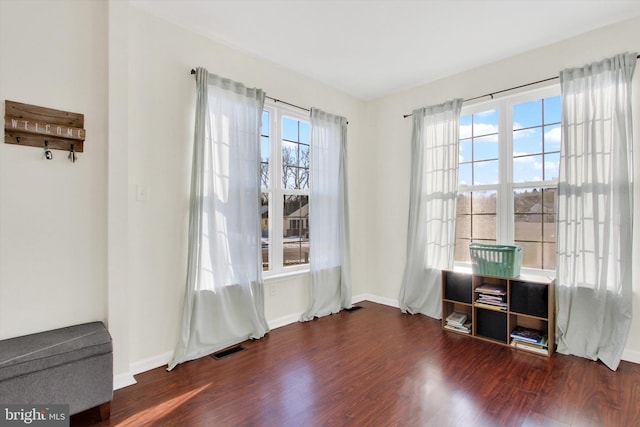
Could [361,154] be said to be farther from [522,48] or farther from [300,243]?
[522,48]

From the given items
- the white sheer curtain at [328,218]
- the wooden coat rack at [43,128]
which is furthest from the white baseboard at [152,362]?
the wooden coat rack at [43,128]

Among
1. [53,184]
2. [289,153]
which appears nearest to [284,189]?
[289,153]

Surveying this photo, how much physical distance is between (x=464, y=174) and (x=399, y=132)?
1.02 metres

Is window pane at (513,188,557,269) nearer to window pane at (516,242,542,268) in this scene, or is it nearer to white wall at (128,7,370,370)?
window pane at (516,242,542,268)

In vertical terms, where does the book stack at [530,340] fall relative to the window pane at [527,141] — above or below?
below

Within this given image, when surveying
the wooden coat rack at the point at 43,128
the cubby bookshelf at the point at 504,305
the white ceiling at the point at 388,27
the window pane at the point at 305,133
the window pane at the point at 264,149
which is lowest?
the cubby bookshelf at the point at 504,305

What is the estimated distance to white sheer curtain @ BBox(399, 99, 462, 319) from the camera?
3.59 metres

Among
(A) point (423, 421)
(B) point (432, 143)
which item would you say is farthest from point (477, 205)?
(A) point (423, 421)

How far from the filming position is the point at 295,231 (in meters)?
3.72

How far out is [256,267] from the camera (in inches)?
121

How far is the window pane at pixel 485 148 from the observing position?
343cm

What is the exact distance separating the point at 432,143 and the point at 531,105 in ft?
3.32

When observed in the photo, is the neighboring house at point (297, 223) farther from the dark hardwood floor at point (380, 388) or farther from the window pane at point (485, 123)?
the window pane at point (485, 123)

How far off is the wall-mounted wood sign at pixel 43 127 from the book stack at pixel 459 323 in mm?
3598
